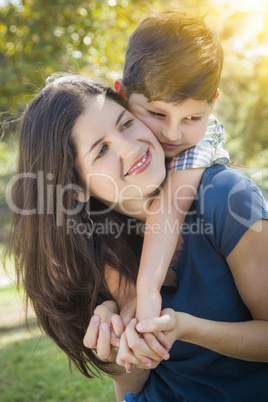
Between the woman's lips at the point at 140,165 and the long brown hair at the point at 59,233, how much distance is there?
339 mm

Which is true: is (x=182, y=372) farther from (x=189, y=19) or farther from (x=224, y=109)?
(x=224, y=109)

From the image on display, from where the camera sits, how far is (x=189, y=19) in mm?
2342

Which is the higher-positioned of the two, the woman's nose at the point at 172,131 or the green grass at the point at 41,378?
the woman's nose at the point at 172,131

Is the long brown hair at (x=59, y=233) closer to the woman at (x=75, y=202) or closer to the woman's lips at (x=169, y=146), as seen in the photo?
the woman at (x=75, y=202)

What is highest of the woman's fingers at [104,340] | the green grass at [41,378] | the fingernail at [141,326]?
the fingernail at [141,326]

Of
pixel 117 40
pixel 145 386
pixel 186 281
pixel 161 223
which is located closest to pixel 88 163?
pixel 161 223

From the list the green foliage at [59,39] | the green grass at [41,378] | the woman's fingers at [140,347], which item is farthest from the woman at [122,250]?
the green foliage at [59,39]

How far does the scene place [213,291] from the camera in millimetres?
2109

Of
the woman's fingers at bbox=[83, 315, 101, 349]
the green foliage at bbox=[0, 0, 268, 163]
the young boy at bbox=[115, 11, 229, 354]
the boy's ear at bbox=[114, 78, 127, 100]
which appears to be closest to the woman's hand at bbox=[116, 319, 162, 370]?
the woman's fingers at bbox=[83, 315, 101, 349]

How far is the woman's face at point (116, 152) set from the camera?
2158mm

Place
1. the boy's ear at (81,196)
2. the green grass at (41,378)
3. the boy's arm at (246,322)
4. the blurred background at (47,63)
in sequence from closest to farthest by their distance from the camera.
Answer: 1. the boy's arm at (246,322)
2. the boy's ear at (81,196)
3. the green grass at (41,378)
4. the blurred background at (47,63)

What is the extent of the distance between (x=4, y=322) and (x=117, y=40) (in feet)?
17.2

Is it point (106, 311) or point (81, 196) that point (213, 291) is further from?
point (81, 196)

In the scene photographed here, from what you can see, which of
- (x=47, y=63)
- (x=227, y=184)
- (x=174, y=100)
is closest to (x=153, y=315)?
(x=227, y=184)
